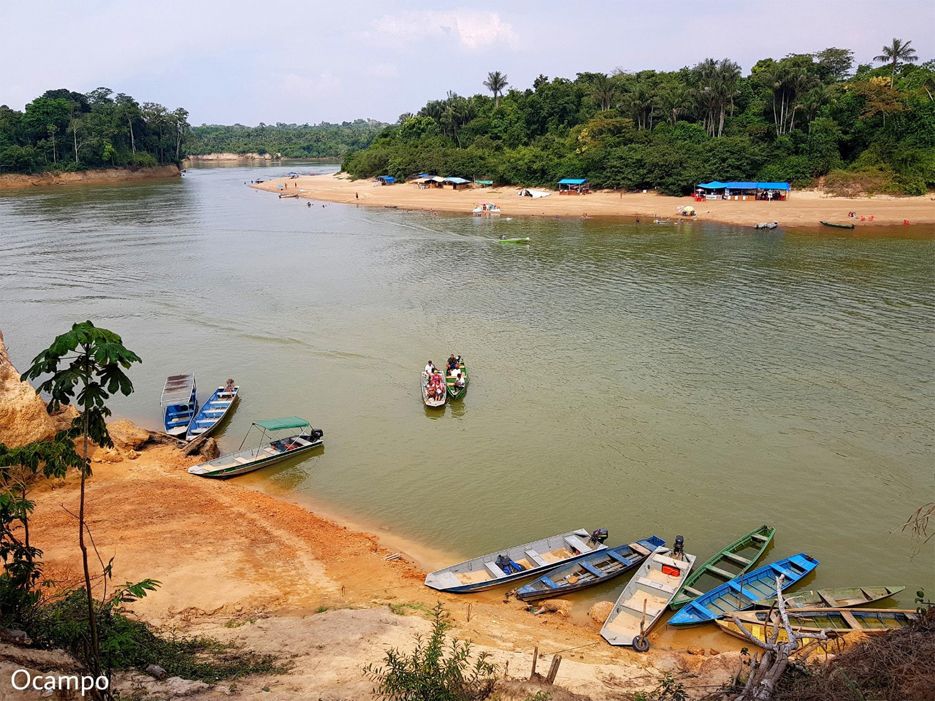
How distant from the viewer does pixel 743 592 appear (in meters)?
16.6

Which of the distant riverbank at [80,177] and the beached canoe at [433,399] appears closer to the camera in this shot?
the beached canoe at [433,399]

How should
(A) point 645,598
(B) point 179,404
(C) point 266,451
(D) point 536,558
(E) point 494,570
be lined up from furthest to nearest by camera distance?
(B) point 179,404, (C) point 266,451, (D) point 536,558, (E) point 494,570, (A) point 645,598

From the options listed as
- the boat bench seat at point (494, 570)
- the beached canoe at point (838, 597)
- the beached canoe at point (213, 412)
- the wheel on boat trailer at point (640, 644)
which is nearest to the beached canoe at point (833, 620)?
the beached canoe at point (838, 597)

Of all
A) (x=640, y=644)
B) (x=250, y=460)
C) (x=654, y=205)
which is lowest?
(x=640, y=644)

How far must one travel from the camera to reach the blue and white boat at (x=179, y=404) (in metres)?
25.8

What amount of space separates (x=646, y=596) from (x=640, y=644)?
1.84m

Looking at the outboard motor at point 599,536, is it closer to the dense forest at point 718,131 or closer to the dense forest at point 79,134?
the dense forest at point 718,131

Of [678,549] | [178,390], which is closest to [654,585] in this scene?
[678,549]

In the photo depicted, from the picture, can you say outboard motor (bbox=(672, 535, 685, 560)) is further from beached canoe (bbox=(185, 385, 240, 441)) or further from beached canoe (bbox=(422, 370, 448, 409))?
beached canoe (bbox=(185, 385, 240, 441))

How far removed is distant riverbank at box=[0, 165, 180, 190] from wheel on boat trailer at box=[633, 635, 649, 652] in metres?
141

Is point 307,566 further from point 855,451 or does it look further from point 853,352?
point 853,352

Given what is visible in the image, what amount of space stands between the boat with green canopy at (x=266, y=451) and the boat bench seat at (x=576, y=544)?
10662 mm

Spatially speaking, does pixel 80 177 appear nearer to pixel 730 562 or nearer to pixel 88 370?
pixel 88 370

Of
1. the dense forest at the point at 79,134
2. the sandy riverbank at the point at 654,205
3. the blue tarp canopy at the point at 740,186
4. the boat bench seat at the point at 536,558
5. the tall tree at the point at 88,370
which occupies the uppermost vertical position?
the dense forest at the point at 79,134
